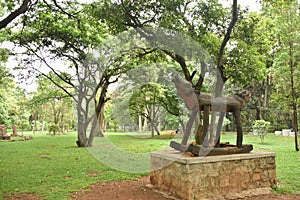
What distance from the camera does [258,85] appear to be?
27.3 meters

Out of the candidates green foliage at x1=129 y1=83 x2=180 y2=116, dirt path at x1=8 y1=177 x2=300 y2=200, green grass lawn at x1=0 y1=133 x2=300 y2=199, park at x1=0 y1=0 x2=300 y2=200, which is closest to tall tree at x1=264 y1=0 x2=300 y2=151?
park at x1=0 y1=0 x2=300 y2=200

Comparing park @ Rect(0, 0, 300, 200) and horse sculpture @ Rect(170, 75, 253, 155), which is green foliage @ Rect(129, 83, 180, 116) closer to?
park @ Rect(0, 0, 300, 200)

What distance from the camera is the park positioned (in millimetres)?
5008

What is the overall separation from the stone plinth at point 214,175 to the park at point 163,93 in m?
0.02

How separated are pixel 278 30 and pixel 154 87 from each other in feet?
23.7

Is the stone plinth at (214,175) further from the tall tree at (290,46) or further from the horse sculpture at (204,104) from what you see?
the tall tree at (290,46)

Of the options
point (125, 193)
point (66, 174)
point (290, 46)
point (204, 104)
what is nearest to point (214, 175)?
point (204, 104)

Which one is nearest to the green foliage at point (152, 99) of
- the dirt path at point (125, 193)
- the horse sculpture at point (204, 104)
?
the horse sculpture at point (204, 104)

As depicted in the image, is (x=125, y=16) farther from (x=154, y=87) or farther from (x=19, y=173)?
(x=19, y=173)

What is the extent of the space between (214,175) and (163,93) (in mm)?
2758

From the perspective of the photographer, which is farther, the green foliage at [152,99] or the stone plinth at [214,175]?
the green foliage at [152,99]

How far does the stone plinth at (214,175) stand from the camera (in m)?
4.51

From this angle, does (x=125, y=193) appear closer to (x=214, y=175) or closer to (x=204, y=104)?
(x=214, y=175)

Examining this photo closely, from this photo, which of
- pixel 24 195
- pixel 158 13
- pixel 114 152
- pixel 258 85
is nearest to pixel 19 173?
pixel 24 195
